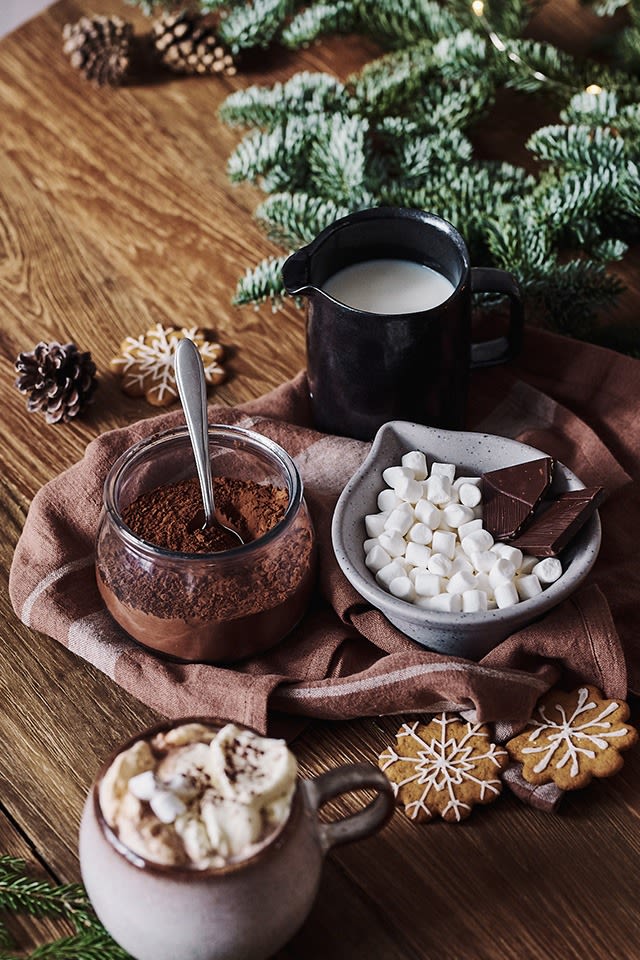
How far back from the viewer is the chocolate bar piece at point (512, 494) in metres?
0.97

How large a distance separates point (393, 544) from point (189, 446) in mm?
216

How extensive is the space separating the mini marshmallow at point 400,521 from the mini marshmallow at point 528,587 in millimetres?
109

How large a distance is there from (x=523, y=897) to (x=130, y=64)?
1258 millimetres

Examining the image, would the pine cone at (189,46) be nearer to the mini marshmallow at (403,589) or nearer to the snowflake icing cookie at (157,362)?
the snowflake icing cookie at (157,362)

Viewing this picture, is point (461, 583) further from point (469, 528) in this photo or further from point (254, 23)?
point (254, 23)

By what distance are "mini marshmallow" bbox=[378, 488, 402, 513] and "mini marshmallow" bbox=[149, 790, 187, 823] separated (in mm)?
376

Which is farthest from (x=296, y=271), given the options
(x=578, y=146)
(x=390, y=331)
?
(x=578, y=146)

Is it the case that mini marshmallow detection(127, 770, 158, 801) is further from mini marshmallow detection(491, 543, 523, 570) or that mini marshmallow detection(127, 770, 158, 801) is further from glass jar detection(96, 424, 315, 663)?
mini marshmallow detection(491, 543, 523, 570)

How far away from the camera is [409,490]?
100 cm

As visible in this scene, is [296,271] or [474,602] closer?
[474,602]

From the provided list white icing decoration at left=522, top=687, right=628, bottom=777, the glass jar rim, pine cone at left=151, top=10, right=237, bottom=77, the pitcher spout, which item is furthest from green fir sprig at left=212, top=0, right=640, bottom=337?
white icing decoration at left=522, top=687, right=628, bottom=777

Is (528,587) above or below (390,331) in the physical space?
below

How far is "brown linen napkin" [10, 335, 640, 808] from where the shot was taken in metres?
0.91

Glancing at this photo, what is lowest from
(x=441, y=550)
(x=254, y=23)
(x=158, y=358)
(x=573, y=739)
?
(x=573, y=739)
